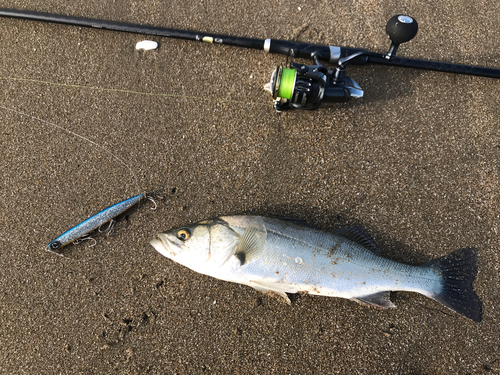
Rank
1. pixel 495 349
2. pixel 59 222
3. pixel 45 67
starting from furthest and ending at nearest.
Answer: pixel 45 67 < pixel 59 222 < pixel 495 349

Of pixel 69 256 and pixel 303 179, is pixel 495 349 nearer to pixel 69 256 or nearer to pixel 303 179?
pixel 303 179

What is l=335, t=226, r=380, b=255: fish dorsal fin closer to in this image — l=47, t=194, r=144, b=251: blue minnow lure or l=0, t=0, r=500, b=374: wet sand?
l=0, t=0, r=500, b=374: wet sand

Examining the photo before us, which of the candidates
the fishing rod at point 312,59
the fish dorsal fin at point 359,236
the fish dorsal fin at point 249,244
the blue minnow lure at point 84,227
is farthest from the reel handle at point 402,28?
the blue minnow lure at point 84,227

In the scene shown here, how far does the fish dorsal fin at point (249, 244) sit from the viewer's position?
6.51 feet

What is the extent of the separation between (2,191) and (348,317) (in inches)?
131

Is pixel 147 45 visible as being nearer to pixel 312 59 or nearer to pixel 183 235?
pixel 312 59

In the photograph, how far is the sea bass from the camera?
199cm

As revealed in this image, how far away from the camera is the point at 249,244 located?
2002mm

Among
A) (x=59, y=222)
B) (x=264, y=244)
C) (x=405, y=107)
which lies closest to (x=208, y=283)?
(x=264, y=244)

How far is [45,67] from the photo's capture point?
255cm

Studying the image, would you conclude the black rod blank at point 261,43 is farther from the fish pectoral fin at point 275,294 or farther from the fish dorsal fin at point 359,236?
the fish pectoral fin at point 275,294

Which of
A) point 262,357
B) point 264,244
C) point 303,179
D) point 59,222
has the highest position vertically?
point 303,179

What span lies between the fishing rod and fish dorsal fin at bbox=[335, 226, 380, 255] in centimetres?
107

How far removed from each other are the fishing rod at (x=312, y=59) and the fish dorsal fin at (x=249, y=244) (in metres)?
1.07
